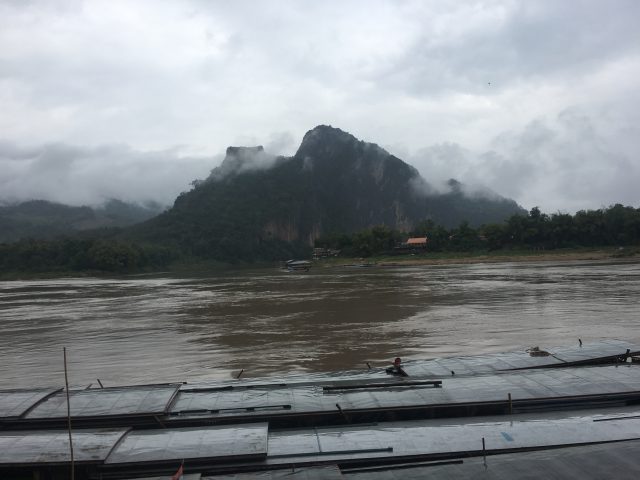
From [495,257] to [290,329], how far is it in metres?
48.3

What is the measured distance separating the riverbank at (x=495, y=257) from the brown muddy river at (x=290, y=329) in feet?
92.6

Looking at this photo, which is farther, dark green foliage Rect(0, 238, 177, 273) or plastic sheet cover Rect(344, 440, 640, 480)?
dark green foliage Rect(0, 238, 177, 273)

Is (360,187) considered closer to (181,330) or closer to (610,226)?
(610,226)

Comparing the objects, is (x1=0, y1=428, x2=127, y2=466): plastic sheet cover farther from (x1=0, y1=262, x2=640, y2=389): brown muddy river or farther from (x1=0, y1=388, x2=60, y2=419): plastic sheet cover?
(x1=0, y1=262, x2=640, y2=389): brown muddy river

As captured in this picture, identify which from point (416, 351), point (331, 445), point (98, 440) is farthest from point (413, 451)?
point (416, 351)

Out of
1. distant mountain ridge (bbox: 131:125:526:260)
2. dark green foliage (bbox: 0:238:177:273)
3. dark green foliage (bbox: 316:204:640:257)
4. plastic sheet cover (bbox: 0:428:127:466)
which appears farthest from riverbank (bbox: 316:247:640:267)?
plastic sheet cover (bbox: 0:428:127:466)

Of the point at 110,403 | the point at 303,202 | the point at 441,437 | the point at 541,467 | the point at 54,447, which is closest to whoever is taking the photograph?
the point at 541,467

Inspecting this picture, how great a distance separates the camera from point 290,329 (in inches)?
658

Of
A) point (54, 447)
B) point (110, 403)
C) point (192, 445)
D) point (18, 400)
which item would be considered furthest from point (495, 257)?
point (54, 447)

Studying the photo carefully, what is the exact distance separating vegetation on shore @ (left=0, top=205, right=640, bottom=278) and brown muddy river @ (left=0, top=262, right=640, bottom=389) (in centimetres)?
3269

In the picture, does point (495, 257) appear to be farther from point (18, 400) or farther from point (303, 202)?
point (303, 202)

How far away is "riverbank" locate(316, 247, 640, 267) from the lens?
53188 mm

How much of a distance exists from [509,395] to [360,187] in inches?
5146

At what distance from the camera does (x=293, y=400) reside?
623 cm
